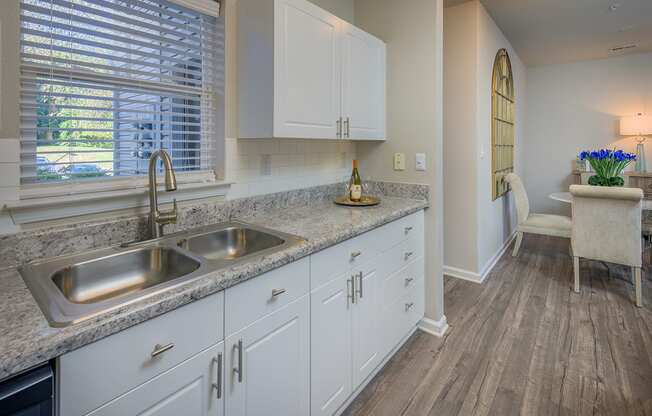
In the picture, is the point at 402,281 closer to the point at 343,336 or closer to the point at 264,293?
the point at 343,336

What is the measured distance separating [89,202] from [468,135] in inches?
118

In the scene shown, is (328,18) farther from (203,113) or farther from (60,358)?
(60,358)

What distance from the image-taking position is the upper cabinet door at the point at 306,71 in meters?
1.69

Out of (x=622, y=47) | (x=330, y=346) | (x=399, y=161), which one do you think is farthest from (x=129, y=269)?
(x=622, y=47)

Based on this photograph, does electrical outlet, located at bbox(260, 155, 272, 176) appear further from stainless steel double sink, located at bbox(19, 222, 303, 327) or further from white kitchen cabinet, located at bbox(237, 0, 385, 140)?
Result: stainless steel double sink, located at bbox(19, 222, 303, 327)

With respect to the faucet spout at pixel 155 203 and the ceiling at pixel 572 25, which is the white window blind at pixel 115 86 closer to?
the faucet spout at pixel 155 203

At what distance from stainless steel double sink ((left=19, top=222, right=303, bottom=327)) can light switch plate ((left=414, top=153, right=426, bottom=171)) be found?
1.21 meters

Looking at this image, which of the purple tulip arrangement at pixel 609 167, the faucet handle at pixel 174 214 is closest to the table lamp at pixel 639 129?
the purple tulip arrangement at pixel 609 167

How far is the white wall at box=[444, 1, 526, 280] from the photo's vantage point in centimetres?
323

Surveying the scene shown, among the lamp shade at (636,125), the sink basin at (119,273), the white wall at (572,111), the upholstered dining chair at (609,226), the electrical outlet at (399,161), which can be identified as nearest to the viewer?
the sink basin at (119,273)

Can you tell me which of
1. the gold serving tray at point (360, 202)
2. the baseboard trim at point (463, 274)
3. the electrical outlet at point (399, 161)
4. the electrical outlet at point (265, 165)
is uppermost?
the electrical outlet at point (399, 161)

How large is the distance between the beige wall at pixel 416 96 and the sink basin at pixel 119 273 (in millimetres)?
1611

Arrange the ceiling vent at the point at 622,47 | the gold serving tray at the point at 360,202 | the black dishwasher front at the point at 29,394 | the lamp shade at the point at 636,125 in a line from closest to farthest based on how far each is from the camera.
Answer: the black dishwasher front at the point at 29,394
the gold serving tray at the point at 360,202
the ceiling vent at the point at 622,47
the lamp shade at the point at 636,125

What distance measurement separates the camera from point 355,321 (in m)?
1.73
